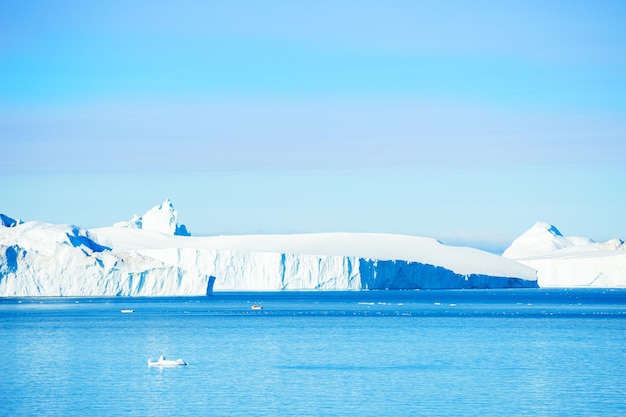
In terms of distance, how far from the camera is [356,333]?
40188 millimetres

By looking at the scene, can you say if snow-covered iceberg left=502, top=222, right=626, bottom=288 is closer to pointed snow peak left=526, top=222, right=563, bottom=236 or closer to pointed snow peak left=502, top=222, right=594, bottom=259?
pointed snow peak left=502, top=222, right=594, bottom=259

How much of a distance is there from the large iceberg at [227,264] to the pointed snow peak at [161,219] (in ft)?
82.0

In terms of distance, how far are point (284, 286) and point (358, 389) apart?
51.1 meters

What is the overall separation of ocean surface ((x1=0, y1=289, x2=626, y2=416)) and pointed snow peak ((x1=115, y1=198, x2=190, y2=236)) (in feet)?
241

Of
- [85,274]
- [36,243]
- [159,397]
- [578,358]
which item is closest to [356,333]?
[578,358]

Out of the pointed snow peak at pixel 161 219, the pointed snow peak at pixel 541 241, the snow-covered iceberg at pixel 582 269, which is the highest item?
the pointed snow peak at pixel 541 241

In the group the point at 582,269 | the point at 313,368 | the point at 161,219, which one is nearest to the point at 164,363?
the point at 313,368

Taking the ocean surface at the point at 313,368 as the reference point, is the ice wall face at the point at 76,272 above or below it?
above

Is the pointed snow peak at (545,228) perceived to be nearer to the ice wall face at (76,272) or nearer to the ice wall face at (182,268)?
the ice wall face at (182,268)

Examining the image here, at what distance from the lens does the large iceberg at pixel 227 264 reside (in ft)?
193

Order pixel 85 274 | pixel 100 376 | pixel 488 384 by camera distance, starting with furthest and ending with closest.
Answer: pixel 85 274 → pixel 100 376 → pixel 488 384

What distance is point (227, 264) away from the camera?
73.9m

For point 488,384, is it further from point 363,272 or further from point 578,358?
point 363,272

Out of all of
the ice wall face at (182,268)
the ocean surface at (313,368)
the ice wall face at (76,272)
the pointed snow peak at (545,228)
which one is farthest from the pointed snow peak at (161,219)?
the pointed snow peak at (545,228)
